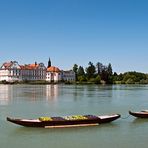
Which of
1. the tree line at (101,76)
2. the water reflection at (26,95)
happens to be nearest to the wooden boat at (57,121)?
the water reflection at (26,95)

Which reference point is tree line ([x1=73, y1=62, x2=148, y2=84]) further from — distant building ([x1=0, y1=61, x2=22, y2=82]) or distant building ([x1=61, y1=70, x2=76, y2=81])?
distant building ([x1=0, y1=61, x2=22, y2=82])

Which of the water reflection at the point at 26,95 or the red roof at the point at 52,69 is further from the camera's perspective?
the red roof at the point at 52,69

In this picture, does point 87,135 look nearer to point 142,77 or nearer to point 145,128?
point 145,128

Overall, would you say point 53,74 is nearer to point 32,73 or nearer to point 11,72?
point 32,73

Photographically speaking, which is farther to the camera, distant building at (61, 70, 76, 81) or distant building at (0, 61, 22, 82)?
distant building at (61, 70, 76, 81)

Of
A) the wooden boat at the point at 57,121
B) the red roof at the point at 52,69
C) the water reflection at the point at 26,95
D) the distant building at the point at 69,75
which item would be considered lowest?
the wooden boat at the point at 57,121

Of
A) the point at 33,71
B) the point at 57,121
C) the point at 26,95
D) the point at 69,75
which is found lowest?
the point at 57,121

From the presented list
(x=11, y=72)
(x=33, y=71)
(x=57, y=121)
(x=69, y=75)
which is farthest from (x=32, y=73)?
(x=57, y=121)

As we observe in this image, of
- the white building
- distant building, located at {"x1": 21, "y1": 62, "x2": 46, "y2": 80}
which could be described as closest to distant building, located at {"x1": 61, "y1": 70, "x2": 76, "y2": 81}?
the white building

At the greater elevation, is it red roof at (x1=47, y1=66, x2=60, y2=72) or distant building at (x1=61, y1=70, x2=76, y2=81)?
red roof at (x1=47, y1=66, x2=60, y2=72)

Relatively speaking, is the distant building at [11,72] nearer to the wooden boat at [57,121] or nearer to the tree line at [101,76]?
the tree line at [101,76]

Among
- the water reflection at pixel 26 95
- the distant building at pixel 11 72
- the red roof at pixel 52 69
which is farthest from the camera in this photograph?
the red roof at pixel 52 69

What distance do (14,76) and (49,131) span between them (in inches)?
5697

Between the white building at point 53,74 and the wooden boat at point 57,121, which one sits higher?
the white building at point 53,74
